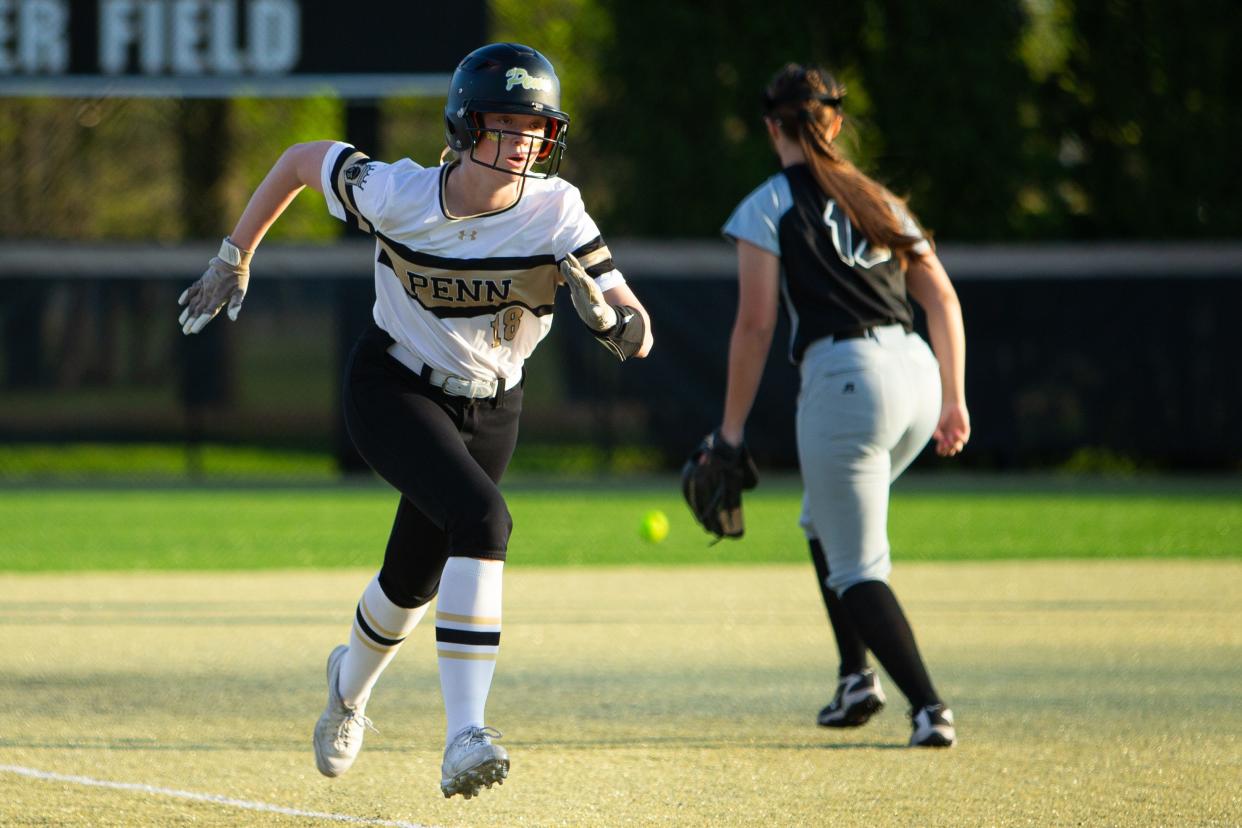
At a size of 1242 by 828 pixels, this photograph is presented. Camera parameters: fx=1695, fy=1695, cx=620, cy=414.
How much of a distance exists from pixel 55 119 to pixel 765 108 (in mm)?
25838

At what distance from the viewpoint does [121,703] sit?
6082 mm

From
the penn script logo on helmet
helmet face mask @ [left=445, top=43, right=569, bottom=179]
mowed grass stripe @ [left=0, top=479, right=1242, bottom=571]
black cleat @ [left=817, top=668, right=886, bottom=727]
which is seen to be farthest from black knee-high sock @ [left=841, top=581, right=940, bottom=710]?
mowed grass stripe @ [left=0, top=479, right=1242, bottom=571]

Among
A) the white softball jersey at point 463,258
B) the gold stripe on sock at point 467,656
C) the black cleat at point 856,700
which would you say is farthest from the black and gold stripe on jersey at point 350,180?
the black cleat at point 856,700

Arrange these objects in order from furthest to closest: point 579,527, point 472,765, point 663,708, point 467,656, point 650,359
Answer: point 650,359
point 579,527
point 663,708
point 467,656
point 472,765

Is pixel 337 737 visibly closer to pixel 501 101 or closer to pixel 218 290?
pixel 218 290

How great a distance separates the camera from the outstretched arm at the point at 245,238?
15.5ft

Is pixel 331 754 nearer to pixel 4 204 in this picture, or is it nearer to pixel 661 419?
pixel 661 419

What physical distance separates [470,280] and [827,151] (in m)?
1.48

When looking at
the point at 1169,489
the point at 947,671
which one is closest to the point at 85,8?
the point at 1169,489

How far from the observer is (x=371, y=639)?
4785mm

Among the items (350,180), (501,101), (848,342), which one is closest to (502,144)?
(501,101)

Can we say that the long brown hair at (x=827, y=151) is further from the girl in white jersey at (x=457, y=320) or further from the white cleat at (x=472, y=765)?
the white cleat at (x=472, y=765)

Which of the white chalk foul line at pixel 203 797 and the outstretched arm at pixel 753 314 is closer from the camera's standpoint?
the white chalk foul line at pixel 203 797

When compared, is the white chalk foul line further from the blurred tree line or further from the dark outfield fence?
the blurred tree line
